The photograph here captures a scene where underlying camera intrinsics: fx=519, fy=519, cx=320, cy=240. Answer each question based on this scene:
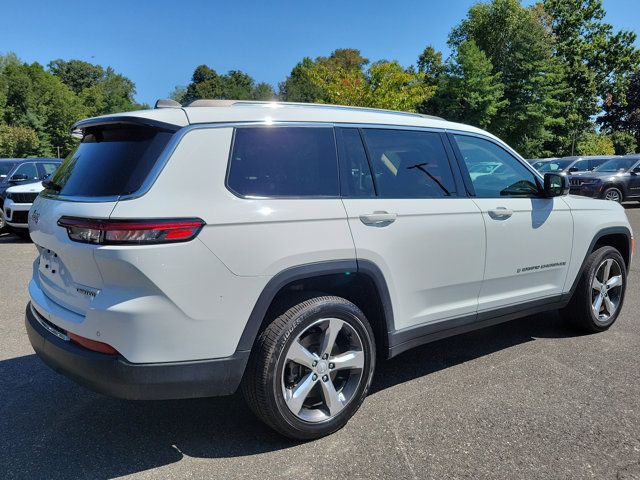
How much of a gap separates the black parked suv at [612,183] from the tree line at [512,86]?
1076 cm

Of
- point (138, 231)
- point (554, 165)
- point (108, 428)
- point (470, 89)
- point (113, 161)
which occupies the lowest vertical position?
point (108, 428)

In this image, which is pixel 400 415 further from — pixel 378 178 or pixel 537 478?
pixel 378 178

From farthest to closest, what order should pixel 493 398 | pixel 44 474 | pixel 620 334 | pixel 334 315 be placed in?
pixel 620 334 < pixel 493 398 < pixel 334 315 < pixel 44 474

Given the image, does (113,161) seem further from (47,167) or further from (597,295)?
(47,167)

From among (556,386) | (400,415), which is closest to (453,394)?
(400,415)

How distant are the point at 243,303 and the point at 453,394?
1722 mm

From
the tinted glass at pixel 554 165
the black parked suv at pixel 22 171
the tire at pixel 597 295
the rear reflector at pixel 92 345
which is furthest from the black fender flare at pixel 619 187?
the rear reflector at pixel 92 345

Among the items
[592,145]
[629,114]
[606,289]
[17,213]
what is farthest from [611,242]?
[629,114]

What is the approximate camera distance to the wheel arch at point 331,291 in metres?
2.66

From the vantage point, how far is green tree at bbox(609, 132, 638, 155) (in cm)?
4900

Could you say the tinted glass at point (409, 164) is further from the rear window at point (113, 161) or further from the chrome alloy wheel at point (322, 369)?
the rear window at point (113, 161)

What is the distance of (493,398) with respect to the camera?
11.3ft

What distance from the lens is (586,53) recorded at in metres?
41.7

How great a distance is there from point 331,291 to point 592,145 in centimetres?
4475
